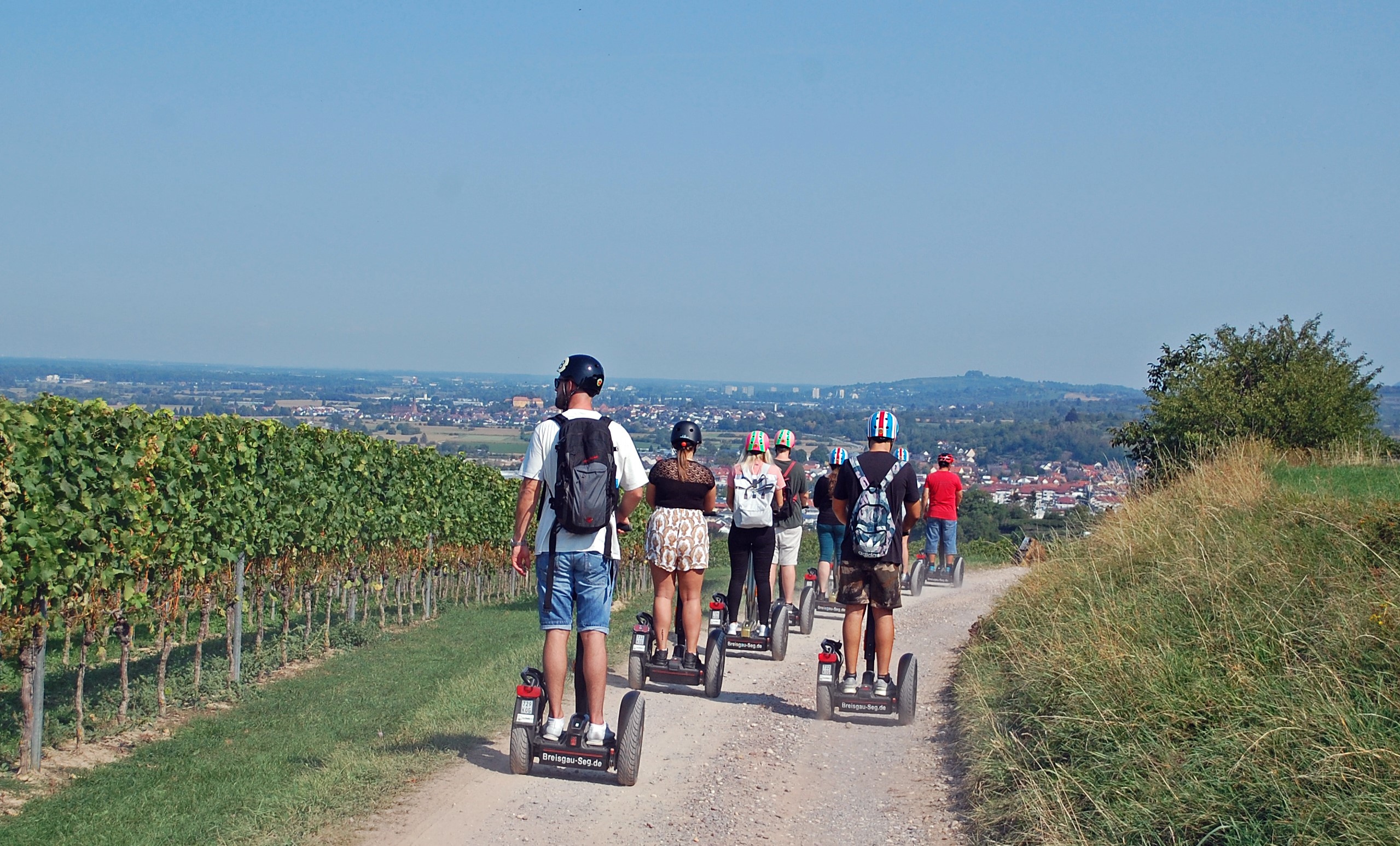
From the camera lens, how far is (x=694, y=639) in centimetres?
845

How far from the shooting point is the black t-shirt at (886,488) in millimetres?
7316

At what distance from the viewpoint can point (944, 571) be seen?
17.4m

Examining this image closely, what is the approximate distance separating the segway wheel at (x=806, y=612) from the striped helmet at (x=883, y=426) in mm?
4570

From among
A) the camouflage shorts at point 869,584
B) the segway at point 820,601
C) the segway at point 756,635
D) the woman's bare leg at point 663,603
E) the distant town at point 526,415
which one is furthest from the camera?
the distant town at point 526,415

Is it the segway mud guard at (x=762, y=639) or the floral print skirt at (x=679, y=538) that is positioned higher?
the floral print skirt at (x=679, y=538)

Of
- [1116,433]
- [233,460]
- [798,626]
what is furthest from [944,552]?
[233,460]

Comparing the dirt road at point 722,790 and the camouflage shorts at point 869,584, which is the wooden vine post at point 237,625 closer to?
the dirt road at point 722,790

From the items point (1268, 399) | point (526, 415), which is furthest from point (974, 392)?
point (1268, 399)

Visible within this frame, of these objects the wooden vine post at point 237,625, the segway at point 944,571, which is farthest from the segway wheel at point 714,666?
the segway at point 944,571

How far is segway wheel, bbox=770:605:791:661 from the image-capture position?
10000 mm

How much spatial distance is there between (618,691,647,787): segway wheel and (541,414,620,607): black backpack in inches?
27.5

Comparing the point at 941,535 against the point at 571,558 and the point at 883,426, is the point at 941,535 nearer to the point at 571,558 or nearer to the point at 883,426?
the point at 883,426

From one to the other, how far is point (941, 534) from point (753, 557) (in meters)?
7.76

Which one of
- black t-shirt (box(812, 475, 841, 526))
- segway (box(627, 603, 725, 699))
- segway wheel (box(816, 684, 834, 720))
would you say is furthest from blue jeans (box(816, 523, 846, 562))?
segway wheel (box(816, 684, 834, 720))
